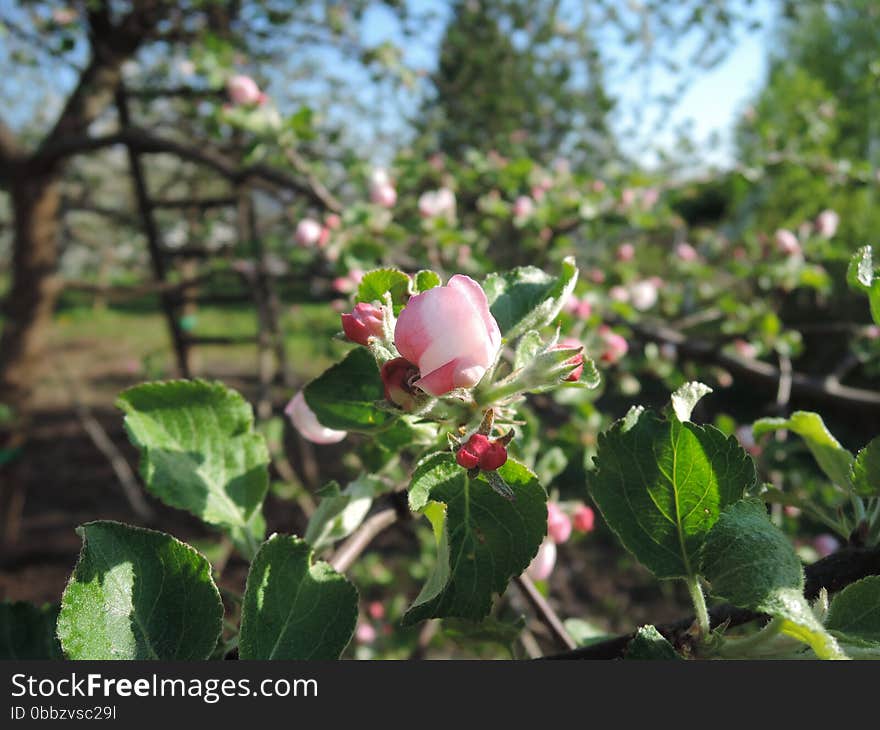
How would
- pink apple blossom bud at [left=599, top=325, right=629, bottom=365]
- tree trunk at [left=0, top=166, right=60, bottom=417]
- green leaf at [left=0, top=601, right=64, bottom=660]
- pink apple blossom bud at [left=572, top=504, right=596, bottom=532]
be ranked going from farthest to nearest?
tree trunk at [left=0, top=166, right=60, bottom=417] < pink apple blossom bud at [left=599, top=325, right=629, bottom=365] < pink apple blossom bud at [left=572, top=504, right=596, bottom=532] < green leaf at [left=0, top=601, right=64, bottom=660]

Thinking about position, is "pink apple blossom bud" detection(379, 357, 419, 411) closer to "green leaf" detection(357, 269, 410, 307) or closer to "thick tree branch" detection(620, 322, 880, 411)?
"green leaf" detection(357, 269, 410, 307)

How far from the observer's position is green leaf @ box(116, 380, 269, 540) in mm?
470

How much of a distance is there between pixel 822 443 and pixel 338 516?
32cm

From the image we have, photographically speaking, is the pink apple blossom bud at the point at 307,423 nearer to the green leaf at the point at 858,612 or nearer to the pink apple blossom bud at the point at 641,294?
the green leaf at the point at 858,612

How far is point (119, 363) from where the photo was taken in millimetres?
6180

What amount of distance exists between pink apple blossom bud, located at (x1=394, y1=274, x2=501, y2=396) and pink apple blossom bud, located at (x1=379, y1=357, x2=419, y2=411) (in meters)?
0.01

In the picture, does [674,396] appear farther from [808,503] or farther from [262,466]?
[262,466]

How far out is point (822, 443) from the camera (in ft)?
1.37

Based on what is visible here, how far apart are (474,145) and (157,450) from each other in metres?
4.67

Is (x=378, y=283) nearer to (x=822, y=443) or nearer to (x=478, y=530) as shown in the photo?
(x=478, y=530)

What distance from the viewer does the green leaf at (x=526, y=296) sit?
1.27ft

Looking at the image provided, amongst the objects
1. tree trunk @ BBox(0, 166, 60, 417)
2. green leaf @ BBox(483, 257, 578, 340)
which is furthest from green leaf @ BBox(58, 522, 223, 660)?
tree trunk @ BBox(0, 166, 60, 417)

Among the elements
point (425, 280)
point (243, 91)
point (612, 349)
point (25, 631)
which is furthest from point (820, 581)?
point (243, 91)

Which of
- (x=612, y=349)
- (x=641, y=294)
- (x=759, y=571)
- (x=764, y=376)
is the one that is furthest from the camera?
(x=641, y=294)
